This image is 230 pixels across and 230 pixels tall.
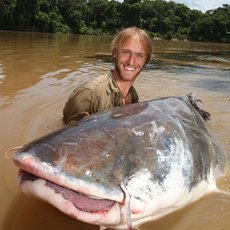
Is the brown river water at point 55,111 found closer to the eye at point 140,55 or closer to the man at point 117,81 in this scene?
the man at point 117,81

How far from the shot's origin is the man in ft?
11.4

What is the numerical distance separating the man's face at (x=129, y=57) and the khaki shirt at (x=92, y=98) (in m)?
0.17

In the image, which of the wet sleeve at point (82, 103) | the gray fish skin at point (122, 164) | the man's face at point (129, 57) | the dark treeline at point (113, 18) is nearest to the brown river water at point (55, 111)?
the gray fish skin at point (122, 164)

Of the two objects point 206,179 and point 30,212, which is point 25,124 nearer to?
point 30,212

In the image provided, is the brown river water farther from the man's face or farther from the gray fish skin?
the man's face

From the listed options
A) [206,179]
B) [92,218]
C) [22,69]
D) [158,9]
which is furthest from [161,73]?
[158,9]

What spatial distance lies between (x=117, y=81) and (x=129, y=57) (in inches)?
10.7

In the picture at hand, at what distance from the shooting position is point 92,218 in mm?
1912

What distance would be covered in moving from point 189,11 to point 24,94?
66645mm

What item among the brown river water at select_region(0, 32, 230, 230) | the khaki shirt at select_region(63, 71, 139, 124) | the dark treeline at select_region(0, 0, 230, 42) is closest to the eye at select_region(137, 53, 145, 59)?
the khaki shirt at select_region(63, 71, 139, 124)

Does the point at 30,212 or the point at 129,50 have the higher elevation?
the point at 129,50

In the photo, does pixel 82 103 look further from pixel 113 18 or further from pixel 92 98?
pixel 113 18

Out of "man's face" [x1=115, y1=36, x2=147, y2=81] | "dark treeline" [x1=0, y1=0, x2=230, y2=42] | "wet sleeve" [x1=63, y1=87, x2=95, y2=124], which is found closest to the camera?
"wet sleeve" [x1=63, y1=87, x2=95, y2=124]

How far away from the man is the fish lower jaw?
5.16 ft
